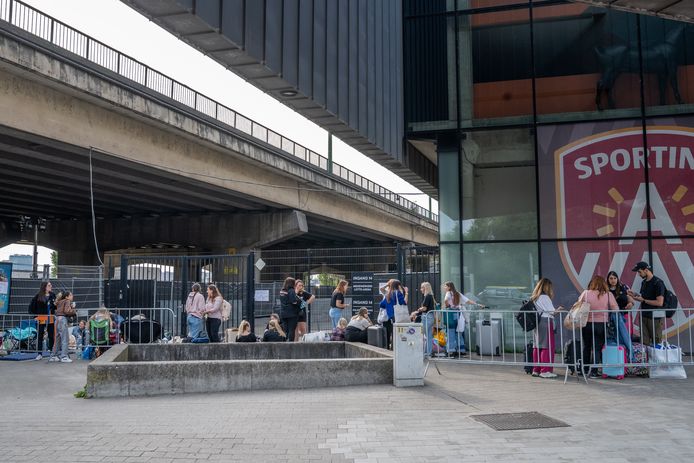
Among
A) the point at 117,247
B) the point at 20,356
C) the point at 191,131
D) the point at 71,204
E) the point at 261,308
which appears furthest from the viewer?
the point at 117,247

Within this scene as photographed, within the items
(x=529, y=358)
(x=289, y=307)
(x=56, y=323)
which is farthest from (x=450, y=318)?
(x=56, y=323)

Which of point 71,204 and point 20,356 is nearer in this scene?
point 20,356

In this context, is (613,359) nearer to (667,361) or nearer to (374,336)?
(667,361)

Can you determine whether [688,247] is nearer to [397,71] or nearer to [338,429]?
[397,71]

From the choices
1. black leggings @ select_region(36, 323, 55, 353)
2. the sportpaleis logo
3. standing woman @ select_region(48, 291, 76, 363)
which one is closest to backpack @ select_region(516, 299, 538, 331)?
the sportpaleis logo

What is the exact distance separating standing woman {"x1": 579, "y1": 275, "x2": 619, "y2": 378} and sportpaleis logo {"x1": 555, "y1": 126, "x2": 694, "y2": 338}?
3.32 metres

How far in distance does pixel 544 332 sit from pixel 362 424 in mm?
4993

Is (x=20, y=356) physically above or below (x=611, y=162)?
below

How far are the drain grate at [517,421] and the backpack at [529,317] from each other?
122 inches

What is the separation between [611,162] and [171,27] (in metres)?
9.50

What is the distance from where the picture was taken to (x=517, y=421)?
23.3 ft

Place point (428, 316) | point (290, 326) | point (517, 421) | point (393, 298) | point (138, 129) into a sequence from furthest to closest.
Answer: point (138, 129) < point (290, 326) < point (393, 298) < point (428, 316) < point (517, 421)

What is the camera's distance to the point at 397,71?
53.8ft

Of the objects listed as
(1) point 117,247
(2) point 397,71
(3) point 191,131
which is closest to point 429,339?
(2) point 397,71
